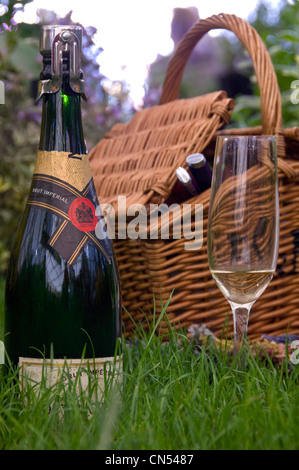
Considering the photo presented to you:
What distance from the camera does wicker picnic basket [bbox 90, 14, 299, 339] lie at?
123 cm

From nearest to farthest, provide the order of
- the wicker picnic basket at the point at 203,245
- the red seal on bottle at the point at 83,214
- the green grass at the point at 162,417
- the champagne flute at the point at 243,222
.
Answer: the green grass at the point at 162,417
the champagne flute at the point at 243,222
the red seal on bottle at the point at 83,214
the wicker picnic basket at the point at 203,245

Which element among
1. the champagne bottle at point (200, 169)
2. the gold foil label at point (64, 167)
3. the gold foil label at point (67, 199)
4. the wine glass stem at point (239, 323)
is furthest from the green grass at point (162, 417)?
the champagne bottle at point (200, 169)

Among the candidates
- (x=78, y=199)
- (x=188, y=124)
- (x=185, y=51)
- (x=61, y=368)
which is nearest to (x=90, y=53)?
(x=185, y=51)

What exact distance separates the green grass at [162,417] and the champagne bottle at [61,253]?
0.13 m

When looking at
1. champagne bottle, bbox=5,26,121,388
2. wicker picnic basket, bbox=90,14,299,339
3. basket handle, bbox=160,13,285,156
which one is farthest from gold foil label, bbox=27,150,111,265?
basket handle, bbox=160,13,285,156

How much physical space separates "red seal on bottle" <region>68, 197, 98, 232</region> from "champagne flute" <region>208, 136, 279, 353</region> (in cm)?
23

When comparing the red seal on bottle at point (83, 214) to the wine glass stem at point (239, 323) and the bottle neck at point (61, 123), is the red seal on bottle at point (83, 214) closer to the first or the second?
the bottle neck at point (61, 123)

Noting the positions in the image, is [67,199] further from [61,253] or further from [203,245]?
[203,245]

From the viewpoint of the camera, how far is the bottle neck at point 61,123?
3.45 feet

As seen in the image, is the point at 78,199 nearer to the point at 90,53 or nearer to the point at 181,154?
the point at 181,154

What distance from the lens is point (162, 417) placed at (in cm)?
74

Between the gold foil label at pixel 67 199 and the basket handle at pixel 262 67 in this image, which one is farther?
the basket handle at pixel 262 67

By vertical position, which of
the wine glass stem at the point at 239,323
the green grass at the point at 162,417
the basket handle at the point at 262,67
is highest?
the basket handle at the point at 262,67

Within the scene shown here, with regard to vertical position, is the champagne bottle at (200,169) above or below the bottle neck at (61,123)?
below
